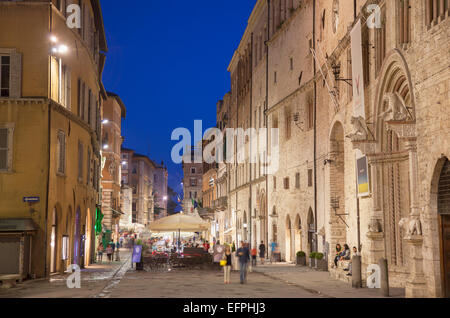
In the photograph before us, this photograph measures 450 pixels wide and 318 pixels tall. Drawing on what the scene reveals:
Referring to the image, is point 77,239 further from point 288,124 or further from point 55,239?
point 288,124

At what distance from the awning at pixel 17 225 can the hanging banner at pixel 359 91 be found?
42.2 feet

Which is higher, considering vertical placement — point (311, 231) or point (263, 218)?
point (263, 218)

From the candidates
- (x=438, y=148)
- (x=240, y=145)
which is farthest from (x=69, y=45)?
(x=240, y=145)

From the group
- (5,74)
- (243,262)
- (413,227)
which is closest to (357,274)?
(413,227)

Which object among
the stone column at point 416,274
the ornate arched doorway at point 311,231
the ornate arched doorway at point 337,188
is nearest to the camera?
the stone column at point 416,274

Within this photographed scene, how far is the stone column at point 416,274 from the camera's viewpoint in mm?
18047

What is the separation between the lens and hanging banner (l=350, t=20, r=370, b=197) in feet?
76.0

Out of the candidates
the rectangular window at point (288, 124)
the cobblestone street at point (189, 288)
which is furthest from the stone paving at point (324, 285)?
the rectangular window at point (288, 124)

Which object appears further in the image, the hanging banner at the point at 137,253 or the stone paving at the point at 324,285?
the hanging banner at the point at 137,253

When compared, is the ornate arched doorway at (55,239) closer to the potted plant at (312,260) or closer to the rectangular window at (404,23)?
the potted plant at (312,260)

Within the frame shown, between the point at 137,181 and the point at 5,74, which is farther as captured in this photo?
the point at 137,181

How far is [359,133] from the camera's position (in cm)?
2319

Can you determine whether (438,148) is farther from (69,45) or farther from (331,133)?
(69,45)

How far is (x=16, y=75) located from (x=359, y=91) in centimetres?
1397
